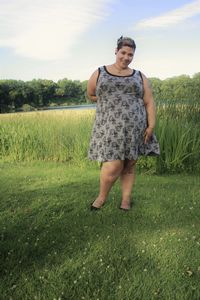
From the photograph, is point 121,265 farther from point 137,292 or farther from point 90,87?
point 90,87

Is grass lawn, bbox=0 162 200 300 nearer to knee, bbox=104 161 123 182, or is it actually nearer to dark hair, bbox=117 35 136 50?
knee, bbox=104 161 123 182

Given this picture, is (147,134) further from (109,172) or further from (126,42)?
(126,42)

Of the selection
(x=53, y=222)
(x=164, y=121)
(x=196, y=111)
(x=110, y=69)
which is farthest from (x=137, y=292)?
(x=196, y=111)

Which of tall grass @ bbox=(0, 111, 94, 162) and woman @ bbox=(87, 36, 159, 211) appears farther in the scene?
tall grass @ bbox=(0, 111, 94, 162)

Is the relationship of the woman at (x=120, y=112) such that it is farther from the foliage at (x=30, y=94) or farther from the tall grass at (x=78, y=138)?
the foliage at (x=30, y=94)

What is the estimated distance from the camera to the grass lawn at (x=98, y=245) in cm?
295

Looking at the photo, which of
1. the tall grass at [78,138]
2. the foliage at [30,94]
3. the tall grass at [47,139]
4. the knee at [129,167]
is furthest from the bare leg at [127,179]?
the foliage at [30,94]

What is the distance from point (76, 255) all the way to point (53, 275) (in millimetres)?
369

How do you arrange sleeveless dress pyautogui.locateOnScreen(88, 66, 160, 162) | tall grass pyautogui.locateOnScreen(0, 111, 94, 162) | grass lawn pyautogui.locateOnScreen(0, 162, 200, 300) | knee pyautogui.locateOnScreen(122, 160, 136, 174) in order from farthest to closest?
tall grass pyautogui.locateOnScreen(0, 111, 94, 162) < knee pyautogui.locateOnScreen(122, 160, 136, 174) < sleeveless dress pyautogui.locateOnScreen(88, 66, 160, 162) < grass lawn pyautogui.locateOnScreen(0, 162, 200, 300)

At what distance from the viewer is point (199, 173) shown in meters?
7.10

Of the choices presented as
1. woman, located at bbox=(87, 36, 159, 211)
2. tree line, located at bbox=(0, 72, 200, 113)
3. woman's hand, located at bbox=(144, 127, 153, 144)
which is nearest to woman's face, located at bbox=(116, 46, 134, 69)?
woman, located at bbox=(87, 36, 159, 211)

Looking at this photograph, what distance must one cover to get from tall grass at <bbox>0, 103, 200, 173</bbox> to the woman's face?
127 inches

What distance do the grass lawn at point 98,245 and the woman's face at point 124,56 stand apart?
1625mm

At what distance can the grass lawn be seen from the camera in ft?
9.67
